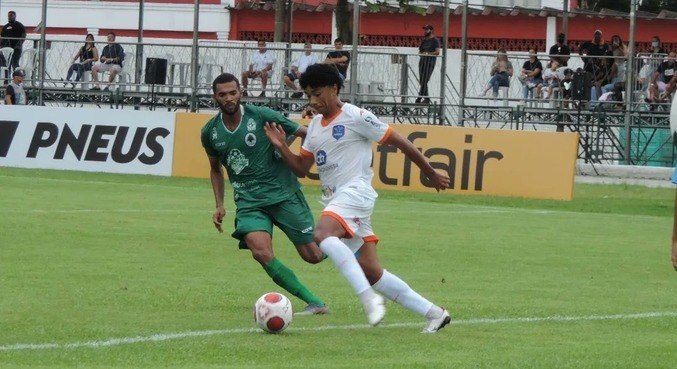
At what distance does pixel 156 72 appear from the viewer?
3459 centimetres

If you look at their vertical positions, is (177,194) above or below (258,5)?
below

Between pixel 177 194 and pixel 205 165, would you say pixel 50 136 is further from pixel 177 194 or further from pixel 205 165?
pixel 177 194

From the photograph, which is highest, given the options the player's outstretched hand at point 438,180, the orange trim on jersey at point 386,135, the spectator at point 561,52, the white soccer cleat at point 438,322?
the spectator at point 561,52

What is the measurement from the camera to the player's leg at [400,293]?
9.95 meters

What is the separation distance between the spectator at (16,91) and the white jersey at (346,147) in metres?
24.2

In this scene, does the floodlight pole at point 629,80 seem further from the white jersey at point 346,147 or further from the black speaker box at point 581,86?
the white jersey at point 346,147

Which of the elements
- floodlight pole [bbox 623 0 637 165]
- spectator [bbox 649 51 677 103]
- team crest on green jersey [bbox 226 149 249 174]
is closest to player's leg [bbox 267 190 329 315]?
team crest on green jersey [bbox 226 149 249 174]

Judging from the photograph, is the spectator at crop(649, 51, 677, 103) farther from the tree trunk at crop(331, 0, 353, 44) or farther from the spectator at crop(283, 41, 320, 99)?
the tree trunk at crop(331, 0, 353, 44)

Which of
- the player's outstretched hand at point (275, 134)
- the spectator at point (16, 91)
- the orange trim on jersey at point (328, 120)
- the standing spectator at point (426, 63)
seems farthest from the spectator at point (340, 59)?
the orange trim on jersey at point (328, 120)

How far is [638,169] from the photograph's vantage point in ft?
100

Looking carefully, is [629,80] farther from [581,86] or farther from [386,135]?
[386,135]

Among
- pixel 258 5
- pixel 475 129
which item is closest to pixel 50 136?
pixel 475 129

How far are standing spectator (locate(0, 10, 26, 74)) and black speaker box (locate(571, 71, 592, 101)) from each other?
41.7ft

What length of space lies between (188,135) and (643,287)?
1599cm
